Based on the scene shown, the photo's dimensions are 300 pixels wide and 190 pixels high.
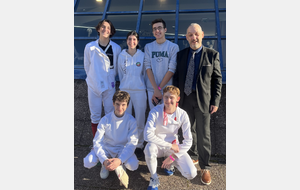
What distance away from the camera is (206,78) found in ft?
9.48

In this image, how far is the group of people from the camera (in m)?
2.78

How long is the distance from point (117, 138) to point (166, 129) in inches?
31.6

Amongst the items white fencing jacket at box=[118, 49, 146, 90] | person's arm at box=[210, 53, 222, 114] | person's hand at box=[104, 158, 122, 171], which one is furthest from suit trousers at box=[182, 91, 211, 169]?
person's hand at box=[104, 158, 122, 171]

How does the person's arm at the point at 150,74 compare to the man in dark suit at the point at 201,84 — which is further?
the person's arm at the point at 150,74

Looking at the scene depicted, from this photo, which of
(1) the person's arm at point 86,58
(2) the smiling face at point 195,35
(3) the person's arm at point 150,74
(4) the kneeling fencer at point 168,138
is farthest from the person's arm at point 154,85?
(1) the person's arm at point 86,58

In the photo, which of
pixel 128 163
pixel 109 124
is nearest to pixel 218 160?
pixel 128 163

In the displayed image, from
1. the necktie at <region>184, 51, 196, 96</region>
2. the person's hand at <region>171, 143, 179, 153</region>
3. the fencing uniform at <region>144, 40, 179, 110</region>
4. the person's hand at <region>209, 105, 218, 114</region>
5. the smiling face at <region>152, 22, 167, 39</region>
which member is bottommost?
the person's hand at <region>171, 143, 179, 153</region>

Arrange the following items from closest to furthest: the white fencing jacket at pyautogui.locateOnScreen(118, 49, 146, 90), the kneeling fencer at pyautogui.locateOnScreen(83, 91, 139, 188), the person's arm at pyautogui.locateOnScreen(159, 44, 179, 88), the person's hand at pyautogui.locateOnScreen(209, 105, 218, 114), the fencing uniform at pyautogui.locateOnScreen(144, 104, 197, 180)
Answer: the fencing uniform at pyautogui.locateOnScreen(144, 104, 197, 180), the kneeling fencer at pyautogui.locateOnScreen(83, 91, 139, 188), the person's hand at pyautogui.locateOnScreen(209, 105, 218, 114), the person's arm at pyautogui.locateOnScreen(159, 44, 179, 88), the white fencing jacket at pyautogui.locateOnScreen(118, 49, 146, 90)

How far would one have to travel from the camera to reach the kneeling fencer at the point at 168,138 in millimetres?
2715

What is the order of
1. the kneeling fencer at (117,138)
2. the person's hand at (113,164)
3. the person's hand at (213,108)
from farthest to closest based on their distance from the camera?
the person's hand at (213,108)
the kneeling fencer at (117,138)
the person's hand at (113,164)

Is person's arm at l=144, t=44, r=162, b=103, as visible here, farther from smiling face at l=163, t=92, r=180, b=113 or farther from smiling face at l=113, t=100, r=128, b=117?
smiling face at l=113, t=100, r=128, b=117

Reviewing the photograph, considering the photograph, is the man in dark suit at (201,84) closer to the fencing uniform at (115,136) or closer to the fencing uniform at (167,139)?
the fencing uniform at (167,139)

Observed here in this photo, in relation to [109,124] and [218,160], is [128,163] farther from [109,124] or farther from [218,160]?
[218,160]

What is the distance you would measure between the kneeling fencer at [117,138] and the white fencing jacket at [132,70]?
1.06 ft
